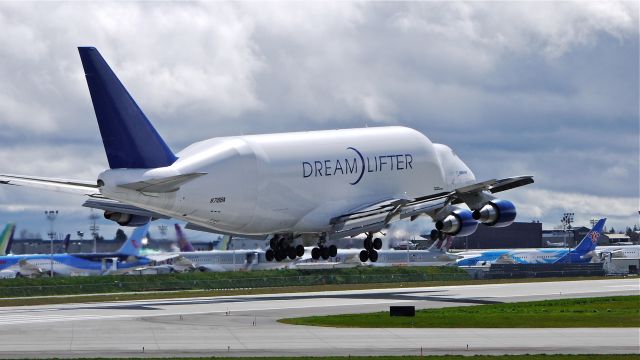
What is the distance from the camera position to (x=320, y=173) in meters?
72.2

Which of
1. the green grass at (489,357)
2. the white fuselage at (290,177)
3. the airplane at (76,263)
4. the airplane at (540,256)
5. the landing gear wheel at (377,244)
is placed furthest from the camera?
the airplane at (540,256)

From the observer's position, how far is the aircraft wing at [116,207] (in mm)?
69062

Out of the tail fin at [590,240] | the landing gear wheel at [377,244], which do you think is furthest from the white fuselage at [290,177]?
the tail fin at [590,240]

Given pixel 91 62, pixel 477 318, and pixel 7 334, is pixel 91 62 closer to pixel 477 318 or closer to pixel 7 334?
pixel 7 334

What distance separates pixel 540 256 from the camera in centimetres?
15888

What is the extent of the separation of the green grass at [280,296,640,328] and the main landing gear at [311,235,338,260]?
12.9m

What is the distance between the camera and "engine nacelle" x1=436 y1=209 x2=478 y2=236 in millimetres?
76875

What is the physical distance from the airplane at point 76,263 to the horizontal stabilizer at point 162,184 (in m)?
79.0

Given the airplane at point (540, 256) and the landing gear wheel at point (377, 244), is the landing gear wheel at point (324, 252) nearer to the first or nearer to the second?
the landing gear wheel at point (377, 244)

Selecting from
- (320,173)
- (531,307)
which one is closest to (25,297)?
(320,173)

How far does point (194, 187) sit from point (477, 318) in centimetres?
1882

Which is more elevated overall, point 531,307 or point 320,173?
point 320,173

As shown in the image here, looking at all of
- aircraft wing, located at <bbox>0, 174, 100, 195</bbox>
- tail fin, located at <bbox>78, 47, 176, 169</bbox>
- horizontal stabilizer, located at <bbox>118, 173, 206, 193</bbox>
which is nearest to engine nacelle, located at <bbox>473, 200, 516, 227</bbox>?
horizontal stabilizer, located at <bbox>118, 173, 206, 193</bbox>

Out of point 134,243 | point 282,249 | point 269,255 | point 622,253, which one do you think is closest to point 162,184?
point 269,255
